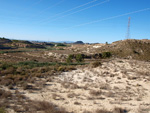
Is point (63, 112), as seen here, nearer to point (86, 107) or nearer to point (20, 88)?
point (86, 107)

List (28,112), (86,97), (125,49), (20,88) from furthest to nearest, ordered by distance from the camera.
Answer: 1. (125,49)
2. (20,88)
3. (86,97)
4. (28,112)

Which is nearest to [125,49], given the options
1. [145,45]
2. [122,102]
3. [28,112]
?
[145,45]

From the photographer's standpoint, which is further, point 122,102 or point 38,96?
point 38,96

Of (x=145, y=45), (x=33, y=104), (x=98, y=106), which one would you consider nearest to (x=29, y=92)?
(x=33, y=104)

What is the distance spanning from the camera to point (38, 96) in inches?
387

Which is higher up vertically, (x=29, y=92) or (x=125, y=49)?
(x=125, y=49)

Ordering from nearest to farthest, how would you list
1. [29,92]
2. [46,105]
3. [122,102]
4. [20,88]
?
[46,105], [122,102], [29,92], [20,88]

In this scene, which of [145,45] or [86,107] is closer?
[86,107]

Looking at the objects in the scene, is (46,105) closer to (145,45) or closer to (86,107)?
(86,107)

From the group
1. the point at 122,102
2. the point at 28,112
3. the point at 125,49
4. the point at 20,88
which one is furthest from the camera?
the point at 125,49

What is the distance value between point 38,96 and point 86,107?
3865 millimetres

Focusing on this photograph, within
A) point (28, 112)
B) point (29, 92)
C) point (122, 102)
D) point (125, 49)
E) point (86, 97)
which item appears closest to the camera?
point (28, 112)

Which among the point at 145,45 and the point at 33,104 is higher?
the point at 145,45

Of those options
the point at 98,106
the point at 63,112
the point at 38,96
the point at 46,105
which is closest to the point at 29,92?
the point at 38,96
